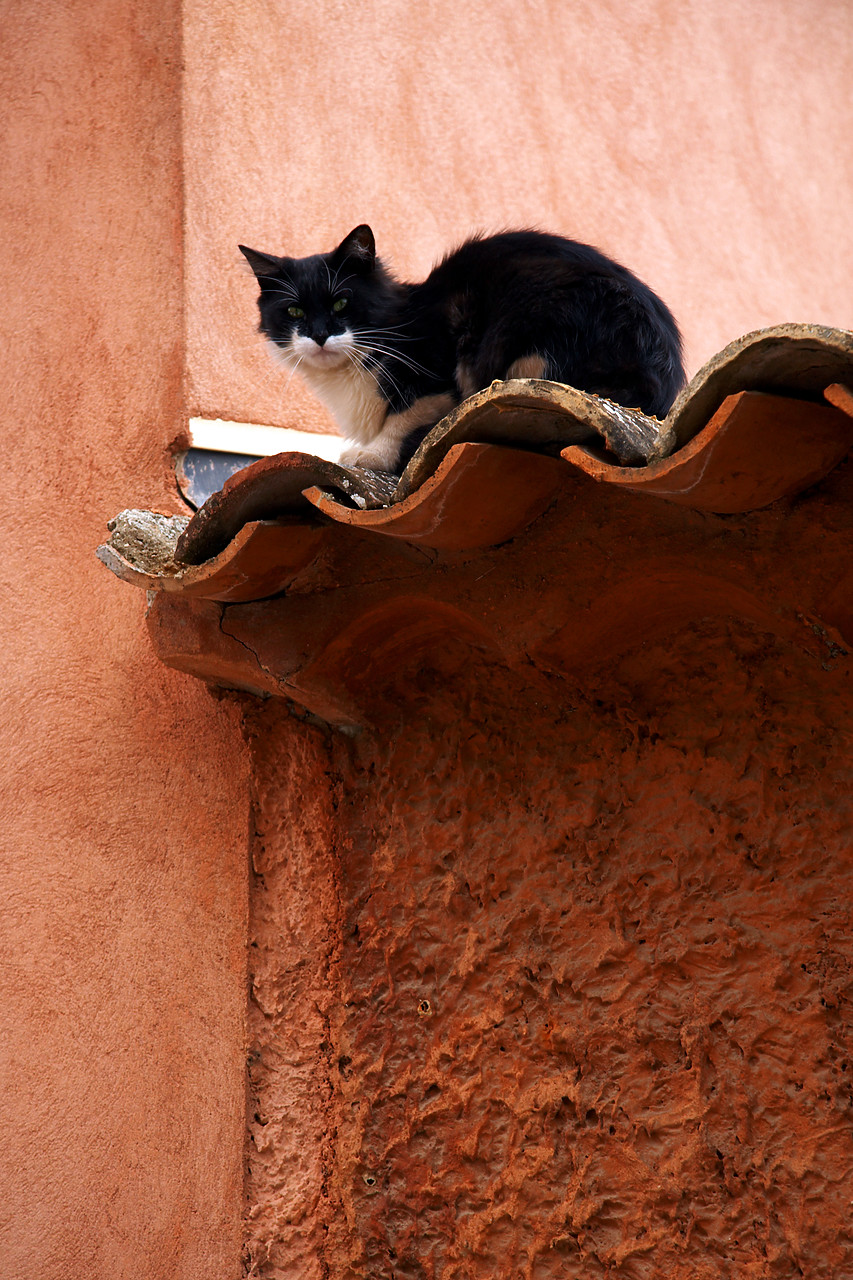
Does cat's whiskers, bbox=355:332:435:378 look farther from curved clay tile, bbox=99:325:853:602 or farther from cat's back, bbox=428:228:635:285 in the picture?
curved clay tile, bbox=99:325:853:602

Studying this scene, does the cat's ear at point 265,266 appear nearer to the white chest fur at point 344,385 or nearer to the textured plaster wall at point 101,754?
the white chest fur at point 344,385

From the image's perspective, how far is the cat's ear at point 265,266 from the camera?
2.00 metres

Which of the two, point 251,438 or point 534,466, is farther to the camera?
point 251,438

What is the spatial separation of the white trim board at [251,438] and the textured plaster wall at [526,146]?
0.03m

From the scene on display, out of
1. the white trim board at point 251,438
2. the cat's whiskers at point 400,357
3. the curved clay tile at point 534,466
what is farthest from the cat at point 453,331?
the curved clay tile at point 534,466

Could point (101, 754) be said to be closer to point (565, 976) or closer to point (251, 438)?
point (251, 438)

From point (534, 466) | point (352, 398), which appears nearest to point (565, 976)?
point (534, 466)

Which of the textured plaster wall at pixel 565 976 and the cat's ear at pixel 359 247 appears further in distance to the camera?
the cat's ear at pixel 359 247

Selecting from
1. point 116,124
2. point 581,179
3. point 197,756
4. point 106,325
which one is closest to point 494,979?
point 197,756

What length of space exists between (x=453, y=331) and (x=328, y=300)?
27 cm

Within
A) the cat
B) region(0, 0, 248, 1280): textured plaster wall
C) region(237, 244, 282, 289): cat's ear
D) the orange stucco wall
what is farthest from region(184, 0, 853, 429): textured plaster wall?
the cat

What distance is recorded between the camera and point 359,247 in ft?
6.39

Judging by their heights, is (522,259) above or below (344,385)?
above

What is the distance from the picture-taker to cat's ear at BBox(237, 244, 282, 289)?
2.00 metres
